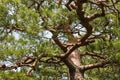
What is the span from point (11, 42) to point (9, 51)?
146mm

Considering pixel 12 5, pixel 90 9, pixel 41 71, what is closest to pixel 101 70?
pixel 41 71

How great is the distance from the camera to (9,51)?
3.24 m

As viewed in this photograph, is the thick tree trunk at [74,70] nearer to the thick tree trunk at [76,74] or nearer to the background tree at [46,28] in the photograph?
the thick tree trunk at [76,74]

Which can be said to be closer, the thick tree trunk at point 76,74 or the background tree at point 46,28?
the background tree at point 46,28

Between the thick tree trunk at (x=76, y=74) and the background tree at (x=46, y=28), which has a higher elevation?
the background tree at (x=46, y=28)

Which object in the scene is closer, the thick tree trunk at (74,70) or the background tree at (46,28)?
the background tree at (46,28)

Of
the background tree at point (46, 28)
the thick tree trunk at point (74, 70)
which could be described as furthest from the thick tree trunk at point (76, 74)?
the background tree at point (46, 28)

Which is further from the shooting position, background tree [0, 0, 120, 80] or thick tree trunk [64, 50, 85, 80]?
thick tree trunk [64, 50, 85, 80]

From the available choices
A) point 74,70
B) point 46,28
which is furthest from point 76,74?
point 46,28

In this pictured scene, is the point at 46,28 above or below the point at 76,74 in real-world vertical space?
above

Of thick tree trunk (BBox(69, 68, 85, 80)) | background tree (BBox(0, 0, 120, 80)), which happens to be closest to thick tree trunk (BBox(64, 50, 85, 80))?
thick tree trunk (BBox(69, 68, 85, 80))

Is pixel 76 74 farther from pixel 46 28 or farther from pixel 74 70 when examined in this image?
pixel 46 28

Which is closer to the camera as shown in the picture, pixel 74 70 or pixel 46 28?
pixel 46 28

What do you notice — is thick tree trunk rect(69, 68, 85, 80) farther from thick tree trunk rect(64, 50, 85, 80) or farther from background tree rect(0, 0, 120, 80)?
background tree rect(0, 0, 120, 80)
